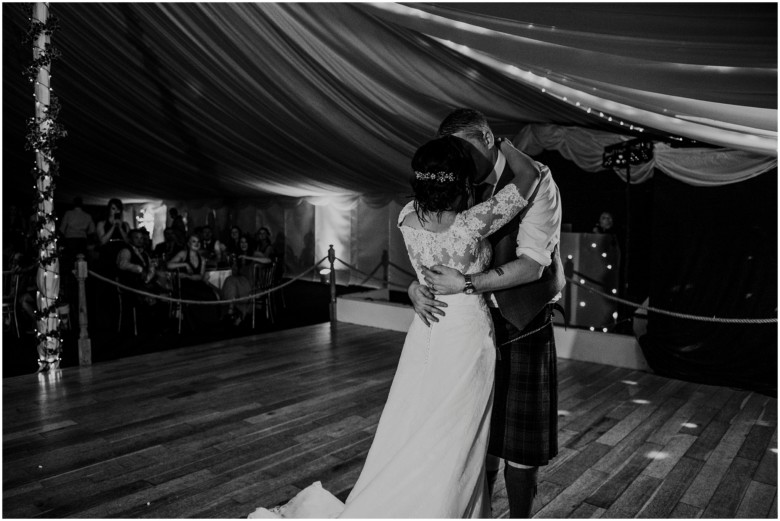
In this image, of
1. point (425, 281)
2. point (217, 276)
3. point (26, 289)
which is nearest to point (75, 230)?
point (26, 289)

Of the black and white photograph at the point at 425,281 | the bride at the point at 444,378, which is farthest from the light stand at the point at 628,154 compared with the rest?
the bride at the point at 444,378

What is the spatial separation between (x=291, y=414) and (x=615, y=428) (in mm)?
1981

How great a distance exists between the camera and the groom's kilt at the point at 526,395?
1.82 metres

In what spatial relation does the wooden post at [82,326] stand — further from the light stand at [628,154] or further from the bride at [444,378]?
the light stand at [628,154]

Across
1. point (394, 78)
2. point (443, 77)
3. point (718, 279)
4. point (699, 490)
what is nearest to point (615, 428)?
point (699, 490)

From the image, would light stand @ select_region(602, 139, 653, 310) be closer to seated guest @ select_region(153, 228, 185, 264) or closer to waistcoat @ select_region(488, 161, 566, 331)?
waistcoat @ select_region(488, 161, 566, 331)

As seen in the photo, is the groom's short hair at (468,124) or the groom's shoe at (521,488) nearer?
the groom's short hair at (468,124)

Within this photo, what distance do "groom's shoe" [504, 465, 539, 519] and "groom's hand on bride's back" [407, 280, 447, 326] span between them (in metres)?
0.59

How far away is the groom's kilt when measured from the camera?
1818 mm

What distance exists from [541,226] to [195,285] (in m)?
5.38

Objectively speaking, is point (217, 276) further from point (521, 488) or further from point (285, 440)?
point (521, 488)

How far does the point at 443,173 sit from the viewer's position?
5.31 feet

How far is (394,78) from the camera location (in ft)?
14.6

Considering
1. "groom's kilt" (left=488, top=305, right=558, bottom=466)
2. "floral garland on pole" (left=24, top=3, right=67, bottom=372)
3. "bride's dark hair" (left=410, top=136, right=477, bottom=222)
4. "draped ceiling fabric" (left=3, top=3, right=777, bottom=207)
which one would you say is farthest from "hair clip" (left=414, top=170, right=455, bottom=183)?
"floral garland on pole" (left=24, top=3, right=67, bottom=372)
